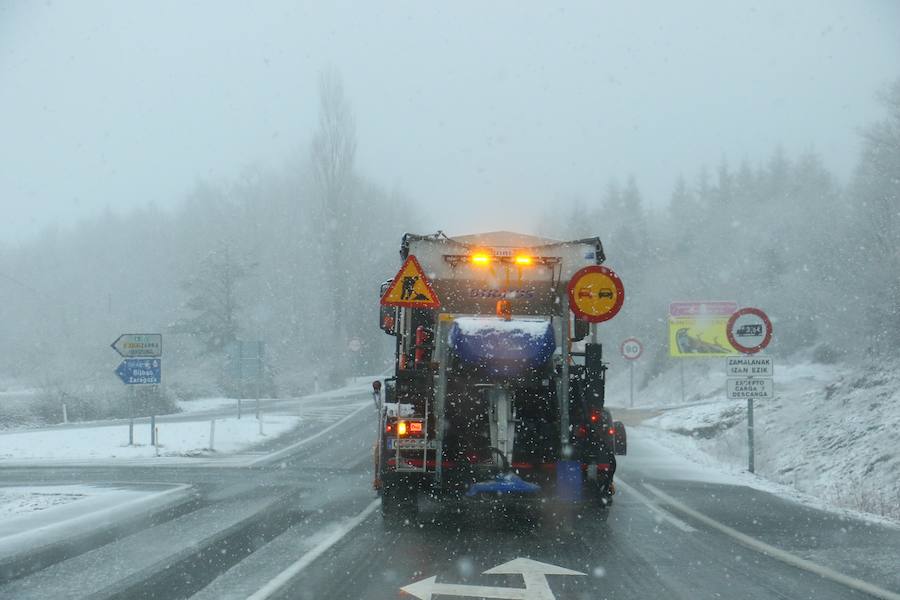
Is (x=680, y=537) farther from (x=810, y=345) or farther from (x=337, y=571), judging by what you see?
(x=810, y=345)

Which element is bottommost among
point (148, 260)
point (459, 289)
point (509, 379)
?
point (509, 379)

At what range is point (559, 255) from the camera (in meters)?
11.2

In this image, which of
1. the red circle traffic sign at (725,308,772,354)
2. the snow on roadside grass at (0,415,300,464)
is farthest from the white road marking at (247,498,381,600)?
the snow on roadside grass at (0,415,300,464)

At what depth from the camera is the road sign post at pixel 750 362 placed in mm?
14586

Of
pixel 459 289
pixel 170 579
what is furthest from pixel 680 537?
pixel 170 579

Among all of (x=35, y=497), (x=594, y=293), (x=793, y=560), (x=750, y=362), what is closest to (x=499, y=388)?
(x=594, y=293)

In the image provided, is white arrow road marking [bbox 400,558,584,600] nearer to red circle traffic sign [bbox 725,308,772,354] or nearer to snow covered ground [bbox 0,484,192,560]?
snow covered ground [bbox 0,484,192,560]

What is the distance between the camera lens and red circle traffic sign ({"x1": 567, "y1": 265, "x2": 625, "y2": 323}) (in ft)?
32.1

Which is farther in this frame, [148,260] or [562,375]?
[148,260]

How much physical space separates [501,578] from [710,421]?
65.1 feet

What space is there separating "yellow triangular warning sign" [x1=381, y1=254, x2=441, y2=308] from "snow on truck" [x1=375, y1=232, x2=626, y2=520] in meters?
0.01

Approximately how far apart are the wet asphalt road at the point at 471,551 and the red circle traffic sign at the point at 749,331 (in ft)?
9.78

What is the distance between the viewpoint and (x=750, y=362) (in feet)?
49.5

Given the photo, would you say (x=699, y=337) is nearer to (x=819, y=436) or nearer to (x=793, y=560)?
(x=819, y=436)
